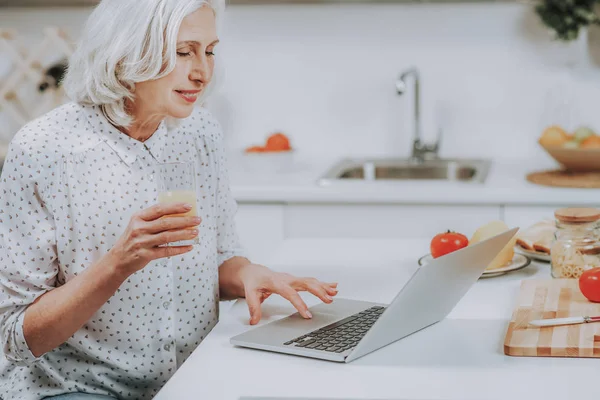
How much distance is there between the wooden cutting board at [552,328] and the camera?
1.27m

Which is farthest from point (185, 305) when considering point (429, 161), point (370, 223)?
point (429, 161)

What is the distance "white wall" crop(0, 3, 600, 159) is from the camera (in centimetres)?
326

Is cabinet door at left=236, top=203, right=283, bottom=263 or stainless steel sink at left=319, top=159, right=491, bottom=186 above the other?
stainless steel sink at left=319, top=159, right=491, bottom=186

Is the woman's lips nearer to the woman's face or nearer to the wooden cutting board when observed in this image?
the woman's face

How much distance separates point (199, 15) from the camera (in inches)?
61.3

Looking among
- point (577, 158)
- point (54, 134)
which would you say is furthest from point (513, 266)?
point (577, 158)

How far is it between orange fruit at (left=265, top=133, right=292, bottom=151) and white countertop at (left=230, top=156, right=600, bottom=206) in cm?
9

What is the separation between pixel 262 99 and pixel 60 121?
6.15 feet

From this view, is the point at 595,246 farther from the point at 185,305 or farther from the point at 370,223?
the point at 370,223

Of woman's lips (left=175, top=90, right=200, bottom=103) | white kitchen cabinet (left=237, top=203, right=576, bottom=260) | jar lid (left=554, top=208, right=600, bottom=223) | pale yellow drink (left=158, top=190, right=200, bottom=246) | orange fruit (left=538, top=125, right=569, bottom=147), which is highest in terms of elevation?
woman's lips (left=175, top=90, right=200, bottom=103)

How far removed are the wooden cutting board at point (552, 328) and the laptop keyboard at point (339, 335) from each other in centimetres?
23

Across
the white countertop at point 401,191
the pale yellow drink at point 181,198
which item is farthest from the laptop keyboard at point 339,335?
the white countertop at point 401,191

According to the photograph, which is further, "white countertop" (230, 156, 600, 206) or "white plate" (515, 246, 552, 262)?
"white countertop" (230, 156, 600, 206)

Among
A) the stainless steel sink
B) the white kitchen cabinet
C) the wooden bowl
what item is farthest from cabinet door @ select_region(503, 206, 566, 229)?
the stainless steel sink
